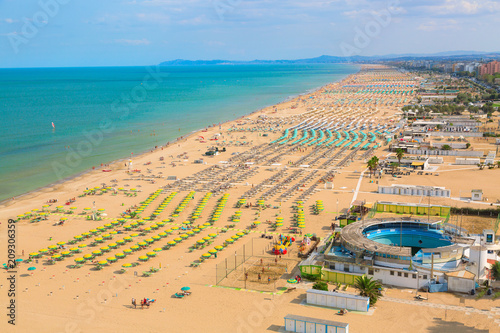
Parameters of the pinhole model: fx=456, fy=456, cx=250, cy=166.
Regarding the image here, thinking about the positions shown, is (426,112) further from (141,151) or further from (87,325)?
(87,325)

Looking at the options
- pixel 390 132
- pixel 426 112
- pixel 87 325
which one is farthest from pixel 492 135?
pixel 87 325

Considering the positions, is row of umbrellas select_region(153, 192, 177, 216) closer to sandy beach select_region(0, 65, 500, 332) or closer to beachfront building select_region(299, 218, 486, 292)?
sandy beach select_region(0, 65, 500, 332)

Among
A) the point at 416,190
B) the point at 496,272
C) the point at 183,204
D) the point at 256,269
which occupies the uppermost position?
the point at 416,190

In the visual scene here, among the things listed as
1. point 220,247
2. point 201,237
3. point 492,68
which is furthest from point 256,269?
point 492,68

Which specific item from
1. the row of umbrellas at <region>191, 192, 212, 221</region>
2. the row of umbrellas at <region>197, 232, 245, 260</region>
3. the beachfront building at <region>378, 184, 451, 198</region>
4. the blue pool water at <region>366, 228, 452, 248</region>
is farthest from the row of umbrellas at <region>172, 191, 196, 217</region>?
the beachfront building at <region>378, 184, 451, 198</region>

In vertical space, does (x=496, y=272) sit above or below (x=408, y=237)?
above

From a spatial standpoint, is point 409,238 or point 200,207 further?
point 200,207

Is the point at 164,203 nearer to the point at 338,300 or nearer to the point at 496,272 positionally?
the point at 338,300
